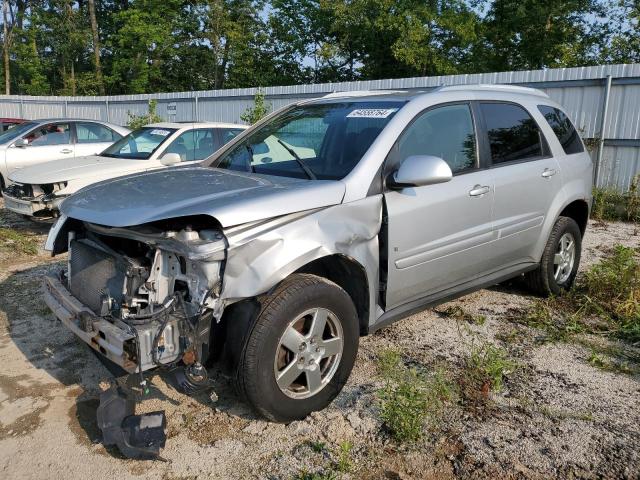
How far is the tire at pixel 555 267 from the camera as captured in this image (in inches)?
200

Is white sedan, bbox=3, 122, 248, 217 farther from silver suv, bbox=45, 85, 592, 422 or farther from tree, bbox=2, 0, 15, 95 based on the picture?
tree, bbox=2, 0, 15, 95

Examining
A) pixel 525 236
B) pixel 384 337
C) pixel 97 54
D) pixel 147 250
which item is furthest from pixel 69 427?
pixel 97 54

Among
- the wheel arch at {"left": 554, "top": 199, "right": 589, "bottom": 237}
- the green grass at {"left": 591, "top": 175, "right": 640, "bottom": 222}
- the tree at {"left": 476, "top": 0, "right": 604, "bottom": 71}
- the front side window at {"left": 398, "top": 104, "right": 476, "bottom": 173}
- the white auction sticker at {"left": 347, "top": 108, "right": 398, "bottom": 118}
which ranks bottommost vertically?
the green grass at {"left": 591, "top": 175, "right": 640, "bottom": 222}

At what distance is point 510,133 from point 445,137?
873 mm

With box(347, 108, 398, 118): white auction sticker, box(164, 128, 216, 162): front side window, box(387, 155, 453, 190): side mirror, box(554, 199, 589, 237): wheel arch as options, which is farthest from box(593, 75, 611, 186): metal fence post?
box(387, 155, 453, 190): side mirror

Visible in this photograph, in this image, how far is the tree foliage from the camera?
2572cm

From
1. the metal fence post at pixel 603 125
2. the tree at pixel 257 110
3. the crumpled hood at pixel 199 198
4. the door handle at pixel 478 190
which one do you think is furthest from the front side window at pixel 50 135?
the metal fence post at pixel 603 125

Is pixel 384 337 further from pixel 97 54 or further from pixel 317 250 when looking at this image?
pixel 97 54

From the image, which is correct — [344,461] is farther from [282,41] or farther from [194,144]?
[282,41]

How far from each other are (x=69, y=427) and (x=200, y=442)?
0.81 metres

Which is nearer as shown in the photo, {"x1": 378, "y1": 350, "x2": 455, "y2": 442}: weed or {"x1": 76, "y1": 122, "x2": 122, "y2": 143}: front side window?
{"x1": 378, "y1": 350, "x2": 455, "y2": 442}: weed

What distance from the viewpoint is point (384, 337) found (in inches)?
174

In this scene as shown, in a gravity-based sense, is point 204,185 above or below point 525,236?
above

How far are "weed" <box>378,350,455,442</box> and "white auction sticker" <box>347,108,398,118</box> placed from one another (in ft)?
5.39
